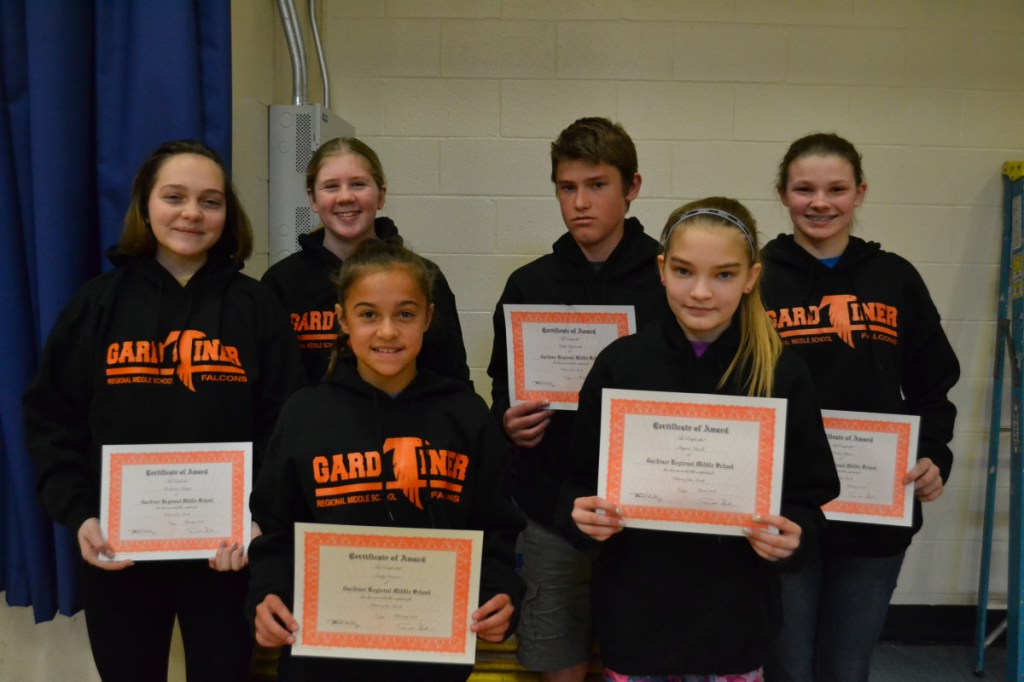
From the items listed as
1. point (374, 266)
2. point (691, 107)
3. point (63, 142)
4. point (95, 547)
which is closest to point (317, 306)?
point (374, 266)

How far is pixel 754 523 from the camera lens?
1.49 m

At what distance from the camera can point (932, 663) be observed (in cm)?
324

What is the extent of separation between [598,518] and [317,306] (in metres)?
1.00

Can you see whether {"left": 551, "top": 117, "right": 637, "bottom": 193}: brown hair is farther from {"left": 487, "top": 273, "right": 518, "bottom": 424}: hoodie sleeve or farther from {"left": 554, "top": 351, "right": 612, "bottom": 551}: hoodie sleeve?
{"left": 554, "top": 351, "right": 612, "bottom": 551}: hoodie sleeve

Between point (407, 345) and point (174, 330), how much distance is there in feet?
2.08

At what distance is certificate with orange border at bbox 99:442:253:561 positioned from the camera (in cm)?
173

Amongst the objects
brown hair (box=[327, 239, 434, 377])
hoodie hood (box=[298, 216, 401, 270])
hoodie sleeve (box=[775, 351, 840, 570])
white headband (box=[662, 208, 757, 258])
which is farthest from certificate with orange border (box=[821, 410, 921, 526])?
hoodie hood (box=[298, 216, 401, 270])

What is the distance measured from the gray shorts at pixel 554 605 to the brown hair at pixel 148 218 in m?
1.05

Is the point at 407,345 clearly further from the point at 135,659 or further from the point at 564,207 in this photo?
the point at 135,659

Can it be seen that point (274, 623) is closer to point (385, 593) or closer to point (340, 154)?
point (385, 593)

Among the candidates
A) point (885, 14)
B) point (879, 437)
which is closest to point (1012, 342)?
point (885, 14)

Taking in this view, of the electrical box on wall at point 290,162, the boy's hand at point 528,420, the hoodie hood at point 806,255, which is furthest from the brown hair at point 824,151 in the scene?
the electrical box on wall at point 290,162

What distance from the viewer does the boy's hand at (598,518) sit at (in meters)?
1.52

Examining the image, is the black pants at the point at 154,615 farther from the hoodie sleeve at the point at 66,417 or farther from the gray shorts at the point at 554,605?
the gray shorts at the point at 554,605
